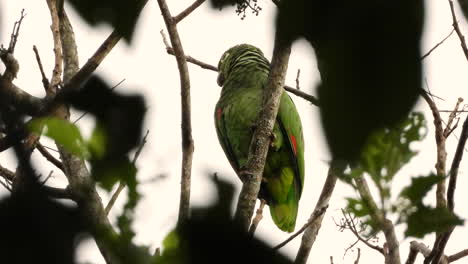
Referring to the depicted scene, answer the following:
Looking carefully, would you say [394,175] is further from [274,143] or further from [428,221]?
[274,143]

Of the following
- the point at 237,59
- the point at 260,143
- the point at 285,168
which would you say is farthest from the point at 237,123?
the point at 260,143

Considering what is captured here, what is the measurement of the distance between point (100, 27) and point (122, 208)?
6.1 inches

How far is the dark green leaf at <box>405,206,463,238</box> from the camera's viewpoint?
1.86 feet

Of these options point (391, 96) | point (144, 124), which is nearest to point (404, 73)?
point (391, 96)

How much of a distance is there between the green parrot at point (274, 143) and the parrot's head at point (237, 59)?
0.31 m

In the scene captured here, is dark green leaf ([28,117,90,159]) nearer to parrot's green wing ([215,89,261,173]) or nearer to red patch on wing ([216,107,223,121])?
parrot's green wing ([215,89,261,173])

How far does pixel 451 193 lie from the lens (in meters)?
2.25

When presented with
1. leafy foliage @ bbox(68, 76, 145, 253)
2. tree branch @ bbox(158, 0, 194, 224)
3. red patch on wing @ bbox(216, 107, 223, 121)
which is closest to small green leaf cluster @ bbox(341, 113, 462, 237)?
leafy foliage @ bbox(68, 76, 145, 253)

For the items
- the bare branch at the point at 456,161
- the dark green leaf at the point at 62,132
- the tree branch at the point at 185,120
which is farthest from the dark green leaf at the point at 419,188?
the tree branch at the point at 185,120

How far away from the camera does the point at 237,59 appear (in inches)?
206

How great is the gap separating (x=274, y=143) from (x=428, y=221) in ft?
12.5

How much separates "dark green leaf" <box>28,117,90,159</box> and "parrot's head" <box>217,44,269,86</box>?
472 centimetres

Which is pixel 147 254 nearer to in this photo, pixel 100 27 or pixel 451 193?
pixel 100 27

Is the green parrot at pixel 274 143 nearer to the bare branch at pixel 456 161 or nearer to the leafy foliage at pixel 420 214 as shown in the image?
the bare branch at pixel 456 161
